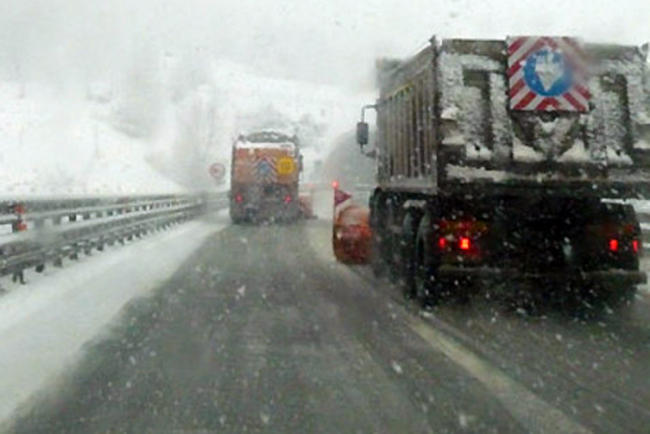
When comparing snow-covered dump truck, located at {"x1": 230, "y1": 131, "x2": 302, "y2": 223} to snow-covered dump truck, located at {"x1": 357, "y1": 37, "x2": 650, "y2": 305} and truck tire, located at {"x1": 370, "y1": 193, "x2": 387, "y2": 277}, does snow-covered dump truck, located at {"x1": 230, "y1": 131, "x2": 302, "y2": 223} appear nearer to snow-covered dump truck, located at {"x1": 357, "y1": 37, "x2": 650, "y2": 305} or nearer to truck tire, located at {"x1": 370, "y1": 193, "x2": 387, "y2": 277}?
truck tire, located at {"x1": 370, "y1": 193, "x2": 387, "y2": 277}

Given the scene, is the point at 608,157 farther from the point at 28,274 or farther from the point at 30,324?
the point at 28,274

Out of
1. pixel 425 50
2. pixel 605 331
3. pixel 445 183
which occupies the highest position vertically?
pixel 425 50

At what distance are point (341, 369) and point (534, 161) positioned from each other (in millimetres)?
3787

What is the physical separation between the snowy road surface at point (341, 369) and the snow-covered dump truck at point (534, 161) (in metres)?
0.61

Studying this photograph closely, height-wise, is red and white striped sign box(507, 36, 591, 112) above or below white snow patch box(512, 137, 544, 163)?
above

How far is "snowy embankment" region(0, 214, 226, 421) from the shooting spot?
22.2ft

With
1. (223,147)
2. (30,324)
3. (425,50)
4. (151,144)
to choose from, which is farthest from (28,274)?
(223,147)

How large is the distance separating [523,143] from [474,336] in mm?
2341

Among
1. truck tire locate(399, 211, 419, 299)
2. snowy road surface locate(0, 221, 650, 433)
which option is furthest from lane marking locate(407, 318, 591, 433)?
truck tire locate(399, 211, 419, 299)

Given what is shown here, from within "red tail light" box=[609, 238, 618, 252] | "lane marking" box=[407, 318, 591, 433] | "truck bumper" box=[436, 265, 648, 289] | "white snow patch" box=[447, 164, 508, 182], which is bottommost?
"lane marking" box=[407, 318, 591, 433]

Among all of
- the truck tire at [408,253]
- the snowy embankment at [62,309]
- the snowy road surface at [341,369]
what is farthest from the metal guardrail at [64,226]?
the truck tire at [408,253]

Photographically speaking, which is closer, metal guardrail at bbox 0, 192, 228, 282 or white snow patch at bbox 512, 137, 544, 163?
white snow patch at bbox 512, 137, 544, 163

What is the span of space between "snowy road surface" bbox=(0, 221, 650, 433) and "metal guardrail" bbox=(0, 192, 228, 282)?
1652mm

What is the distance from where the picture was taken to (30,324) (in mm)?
8930
